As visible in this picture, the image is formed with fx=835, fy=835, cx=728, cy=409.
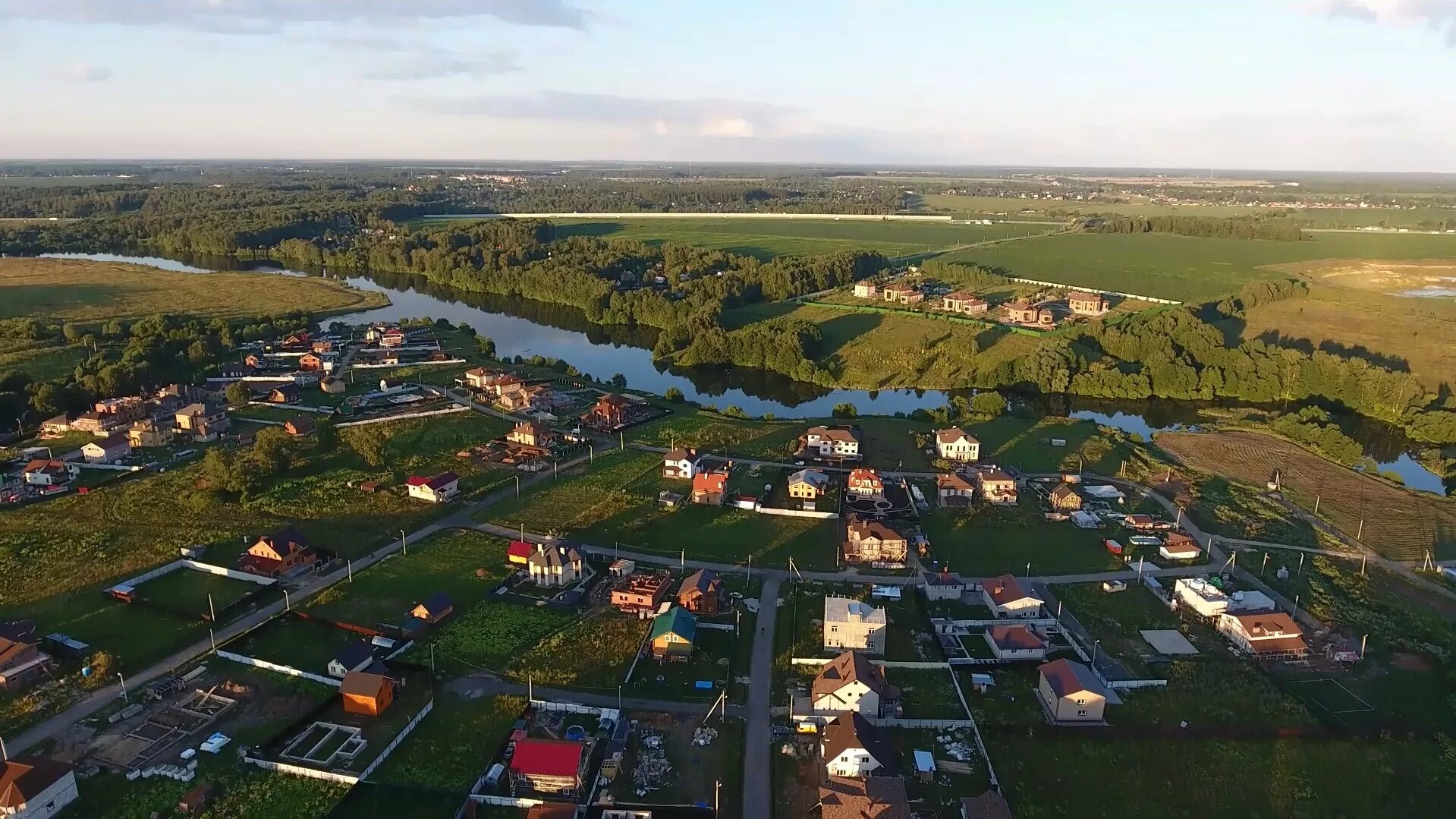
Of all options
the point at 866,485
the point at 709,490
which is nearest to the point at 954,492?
the point at 866,485

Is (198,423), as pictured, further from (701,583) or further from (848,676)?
(848,676)

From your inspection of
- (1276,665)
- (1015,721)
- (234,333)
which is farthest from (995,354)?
(234,333)

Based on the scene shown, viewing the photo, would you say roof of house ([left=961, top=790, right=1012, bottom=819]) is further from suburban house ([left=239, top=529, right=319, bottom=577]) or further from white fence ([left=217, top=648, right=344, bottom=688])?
suburban house ([left=239, top=529, right=319, bottom=577])

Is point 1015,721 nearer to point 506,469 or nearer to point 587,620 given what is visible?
point 587,620

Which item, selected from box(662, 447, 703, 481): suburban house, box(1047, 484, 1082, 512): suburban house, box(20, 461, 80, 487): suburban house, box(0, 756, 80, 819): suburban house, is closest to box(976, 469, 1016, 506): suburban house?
box(1047, 484, 1082, 512): suburban house

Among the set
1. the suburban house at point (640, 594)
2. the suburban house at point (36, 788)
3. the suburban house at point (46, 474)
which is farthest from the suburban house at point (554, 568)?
the suburban house at point (46, 474)

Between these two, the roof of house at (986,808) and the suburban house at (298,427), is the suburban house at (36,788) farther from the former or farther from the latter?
the suburban house at (298,427)

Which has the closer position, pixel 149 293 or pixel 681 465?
pixel 681 465
